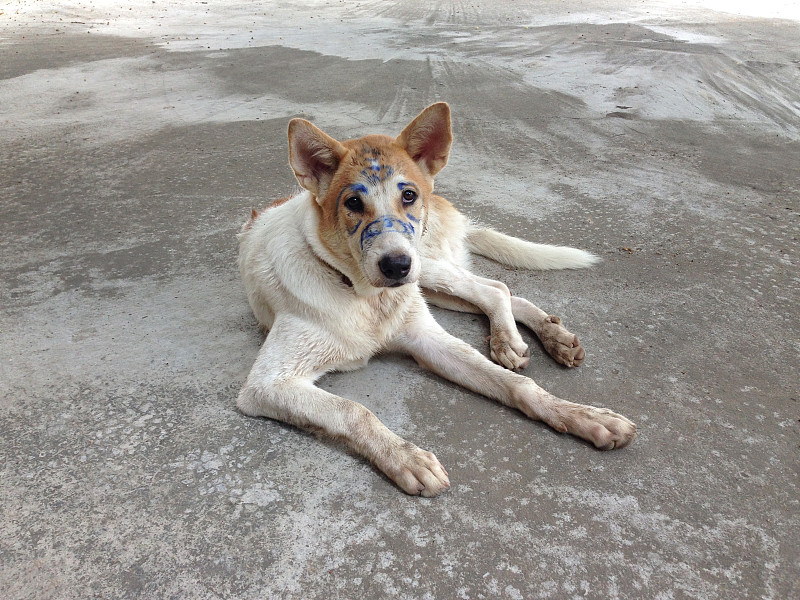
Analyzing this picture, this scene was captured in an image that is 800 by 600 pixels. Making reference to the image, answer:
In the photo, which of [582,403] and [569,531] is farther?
[582,403]

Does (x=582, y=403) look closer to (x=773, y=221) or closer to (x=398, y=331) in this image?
(x=398, y=331)

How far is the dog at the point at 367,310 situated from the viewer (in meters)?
2.48

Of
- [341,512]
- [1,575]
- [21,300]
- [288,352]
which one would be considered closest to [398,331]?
[288,352]

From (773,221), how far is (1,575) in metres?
4.99

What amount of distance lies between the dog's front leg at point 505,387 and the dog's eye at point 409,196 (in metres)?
0.65

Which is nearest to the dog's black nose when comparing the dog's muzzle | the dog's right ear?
the dog's muzzle

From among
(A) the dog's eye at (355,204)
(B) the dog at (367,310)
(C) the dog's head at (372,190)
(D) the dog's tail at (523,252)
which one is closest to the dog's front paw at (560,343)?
(B) the dog at (367,310)

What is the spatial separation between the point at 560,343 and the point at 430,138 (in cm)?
123

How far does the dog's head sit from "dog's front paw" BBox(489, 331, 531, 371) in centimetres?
71

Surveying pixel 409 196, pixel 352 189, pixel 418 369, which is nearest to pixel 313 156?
pixel 352 189

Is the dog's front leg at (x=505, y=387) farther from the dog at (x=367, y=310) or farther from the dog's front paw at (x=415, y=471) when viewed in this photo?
the dog's front paw at (x=415, y=471)

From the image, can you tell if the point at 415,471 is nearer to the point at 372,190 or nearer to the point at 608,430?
the point at 608,430

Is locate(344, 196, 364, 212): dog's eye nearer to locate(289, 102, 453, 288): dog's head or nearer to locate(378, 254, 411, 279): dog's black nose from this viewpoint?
locate(289, 102, 453, 288): dog's head

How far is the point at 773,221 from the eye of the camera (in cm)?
440
